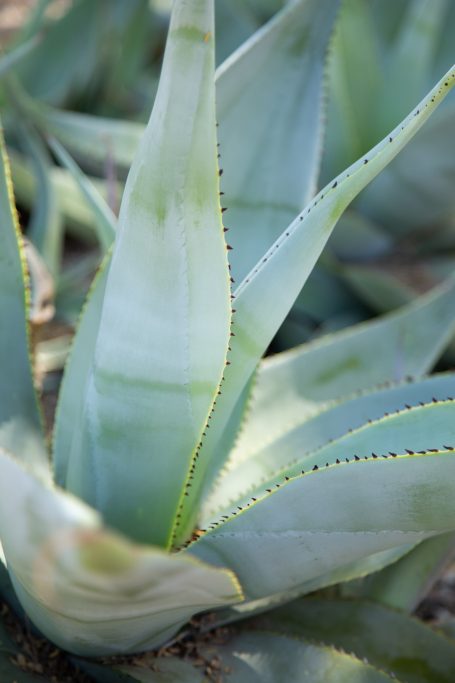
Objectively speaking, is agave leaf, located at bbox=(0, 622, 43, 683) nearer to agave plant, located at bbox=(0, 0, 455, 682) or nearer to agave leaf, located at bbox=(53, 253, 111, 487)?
agave plant, located at bbox=(0, 0, 455, 682)

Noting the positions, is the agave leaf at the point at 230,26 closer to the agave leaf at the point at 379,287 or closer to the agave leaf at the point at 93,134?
the agave leaf at the point at 93,134

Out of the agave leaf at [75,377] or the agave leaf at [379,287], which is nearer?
the agave leaf at [75,377]

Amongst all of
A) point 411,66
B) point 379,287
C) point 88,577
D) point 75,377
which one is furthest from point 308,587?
point 411,66

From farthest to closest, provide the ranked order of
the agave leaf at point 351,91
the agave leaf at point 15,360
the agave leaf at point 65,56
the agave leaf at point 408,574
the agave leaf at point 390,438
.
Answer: the agave leaf at point 65,56 → the agave leaf at point 351,91 → the agave leaf at point 408,574 → the agave leaf at point 15,360 → the agave leaf at point 390,438

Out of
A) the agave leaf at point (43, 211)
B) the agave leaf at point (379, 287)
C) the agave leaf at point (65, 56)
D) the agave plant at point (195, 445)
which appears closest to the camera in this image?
the agave plant at point (195, 445)

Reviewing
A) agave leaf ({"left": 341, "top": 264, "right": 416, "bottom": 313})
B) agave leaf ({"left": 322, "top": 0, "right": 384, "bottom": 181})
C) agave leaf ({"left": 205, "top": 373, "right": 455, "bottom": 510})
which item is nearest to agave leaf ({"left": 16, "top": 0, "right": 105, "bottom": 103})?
agave leaf ({"left": 322, "top": 0, "right": 384, "bottom": 181})

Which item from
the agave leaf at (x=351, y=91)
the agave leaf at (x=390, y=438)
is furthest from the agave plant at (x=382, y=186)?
the agave leaf at (x=390, y=438)
